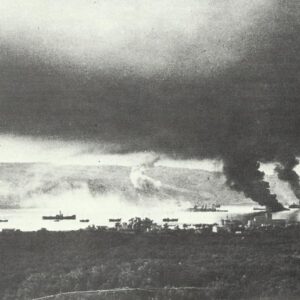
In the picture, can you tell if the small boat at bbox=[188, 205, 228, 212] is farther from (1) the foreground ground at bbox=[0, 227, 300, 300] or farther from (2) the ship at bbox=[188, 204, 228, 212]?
(1) the foreground ground at bbox=[0, 227, 300, 300]

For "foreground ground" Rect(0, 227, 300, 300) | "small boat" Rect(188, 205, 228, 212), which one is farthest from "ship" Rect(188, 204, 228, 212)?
"foreground ground" Rect(0, 227, 300, 300)

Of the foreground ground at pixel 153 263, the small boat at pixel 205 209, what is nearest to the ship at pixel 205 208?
the small boat at pixel 205 209

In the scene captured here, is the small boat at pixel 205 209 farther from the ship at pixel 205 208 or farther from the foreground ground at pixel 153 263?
the foreground ground at pixel 153 263

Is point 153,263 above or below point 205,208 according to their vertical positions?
below

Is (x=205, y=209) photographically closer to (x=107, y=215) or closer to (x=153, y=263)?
(x=107, y=215)

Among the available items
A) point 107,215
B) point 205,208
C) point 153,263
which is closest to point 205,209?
point 205,208
